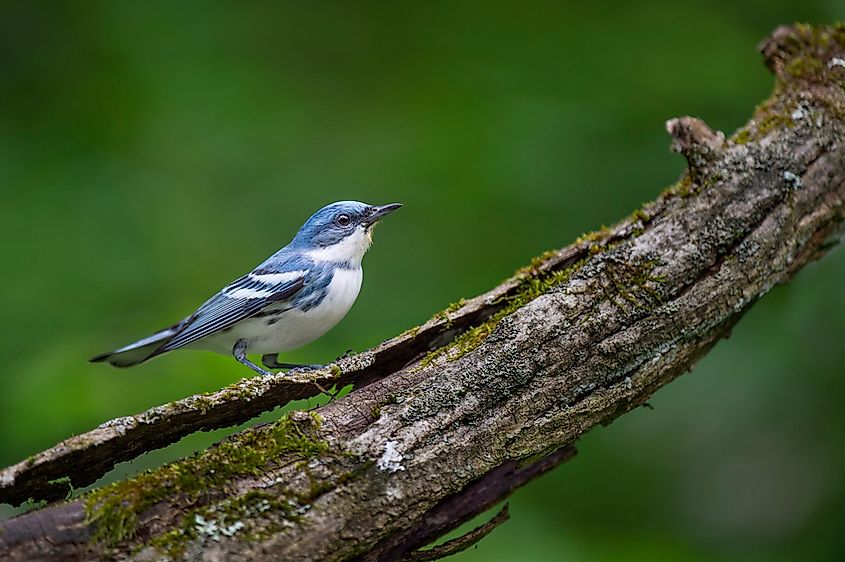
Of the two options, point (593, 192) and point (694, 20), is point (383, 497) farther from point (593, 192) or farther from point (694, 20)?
point (694, 20)

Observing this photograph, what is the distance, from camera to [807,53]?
4.50 m

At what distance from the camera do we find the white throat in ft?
14.8

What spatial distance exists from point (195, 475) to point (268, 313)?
1.65 meters

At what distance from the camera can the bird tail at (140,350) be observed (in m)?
4.22

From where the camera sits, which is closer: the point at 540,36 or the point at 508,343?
the point at 508,343

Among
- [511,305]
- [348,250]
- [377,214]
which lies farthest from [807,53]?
[348,250]

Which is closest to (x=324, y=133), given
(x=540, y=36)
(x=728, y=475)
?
(x=540, y=36)

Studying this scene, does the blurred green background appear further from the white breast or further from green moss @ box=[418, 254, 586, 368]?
green moss @ box=[418, 254, 586, 368]

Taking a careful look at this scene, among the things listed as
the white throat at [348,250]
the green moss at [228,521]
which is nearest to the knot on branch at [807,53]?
the white throat at [348,250]

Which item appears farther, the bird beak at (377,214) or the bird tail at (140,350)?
the bird beak at (377,214)

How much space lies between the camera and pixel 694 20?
5.96 meters

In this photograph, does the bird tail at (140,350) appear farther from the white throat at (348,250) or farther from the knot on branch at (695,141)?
the knot on branch at (695,141)

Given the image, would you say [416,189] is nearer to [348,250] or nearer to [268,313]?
[348,250]

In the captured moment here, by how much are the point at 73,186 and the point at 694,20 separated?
15.4 feet
